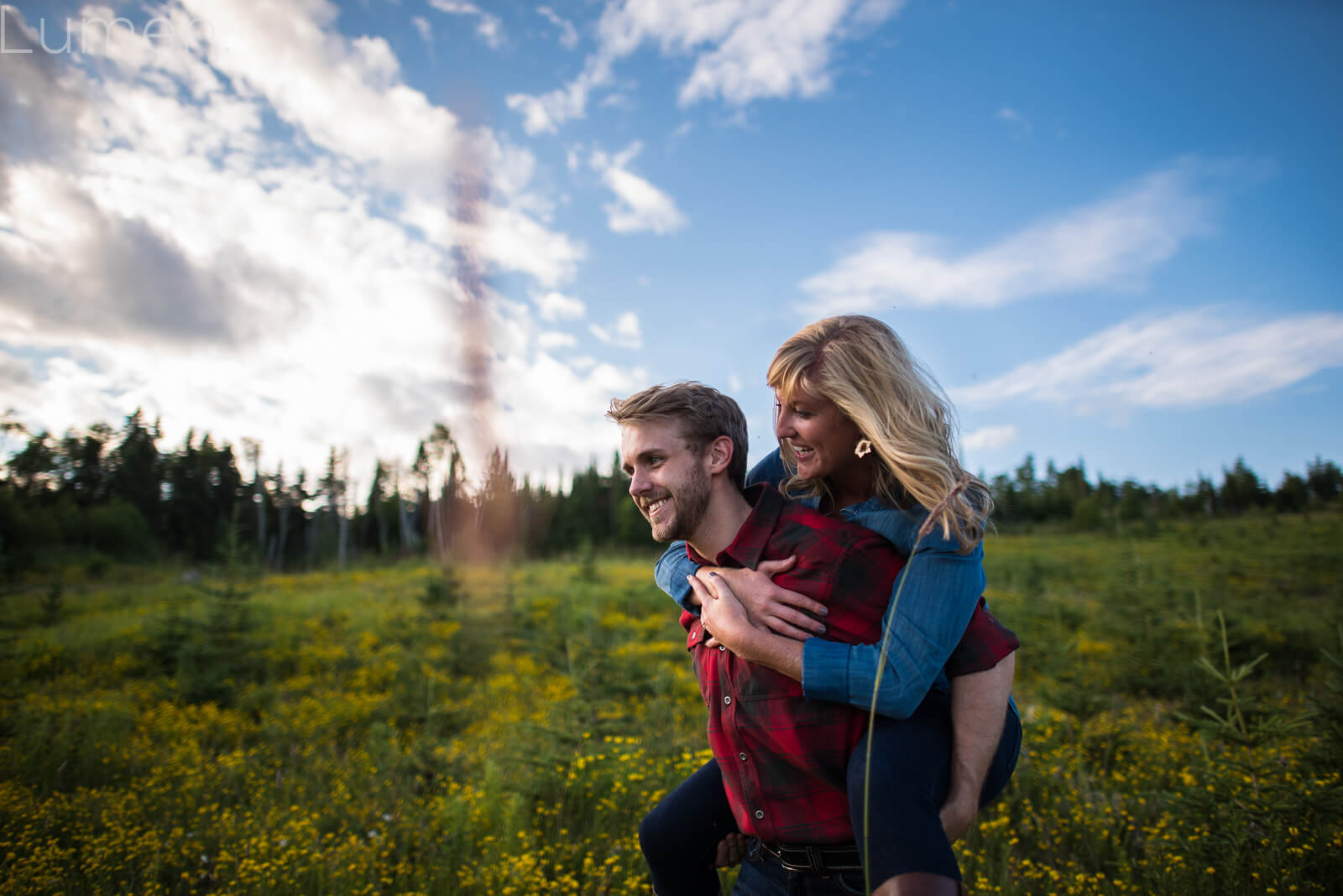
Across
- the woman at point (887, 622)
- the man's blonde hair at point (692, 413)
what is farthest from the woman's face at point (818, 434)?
the man's blonde hair at point (692, 413)

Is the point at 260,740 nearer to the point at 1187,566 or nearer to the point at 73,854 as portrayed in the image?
the point at 73,854

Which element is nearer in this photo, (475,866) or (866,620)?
(866,620)

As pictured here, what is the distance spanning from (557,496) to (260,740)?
43315 mm

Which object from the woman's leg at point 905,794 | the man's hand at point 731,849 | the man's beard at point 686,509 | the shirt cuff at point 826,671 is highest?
the man's beard at point 686,509

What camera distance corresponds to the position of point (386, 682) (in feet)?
35.7

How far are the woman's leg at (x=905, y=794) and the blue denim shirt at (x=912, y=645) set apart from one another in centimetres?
8

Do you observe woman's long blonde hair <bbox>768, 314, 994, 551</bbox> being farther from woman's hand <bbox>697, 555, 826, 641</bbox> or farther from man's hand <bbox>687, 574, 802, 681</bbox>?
man's hand <bbox>687, 574, 802, 681</bbox>

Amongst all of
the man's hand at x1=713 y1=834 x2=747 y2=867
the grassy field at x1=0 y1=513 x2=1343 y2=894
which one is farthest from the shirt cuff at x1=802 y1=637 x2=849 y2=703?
the grassy field at x1=0 y1=513 x2=1343 y2=894

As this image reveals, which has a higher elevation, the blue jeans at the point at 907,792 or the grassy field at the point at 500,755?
the blue jeans at the point at 907,792

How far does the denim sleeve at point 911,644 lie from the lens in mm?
1546

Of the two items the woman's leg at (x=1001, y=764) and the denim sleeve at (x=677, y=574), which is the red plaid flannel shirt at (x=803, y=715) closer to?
the denim sleeve at (x=677, y=574)

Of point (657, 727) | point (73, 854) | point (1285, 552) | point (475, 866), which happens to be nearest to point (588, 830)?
point (475, 866)

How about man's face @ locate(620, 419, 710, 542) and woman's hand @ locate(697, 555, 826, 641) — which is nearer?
woman's hand @ locate(697, 555, 826, 641)

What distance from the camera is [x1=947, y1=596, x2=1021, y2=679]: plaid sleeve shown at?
5.50 feet
